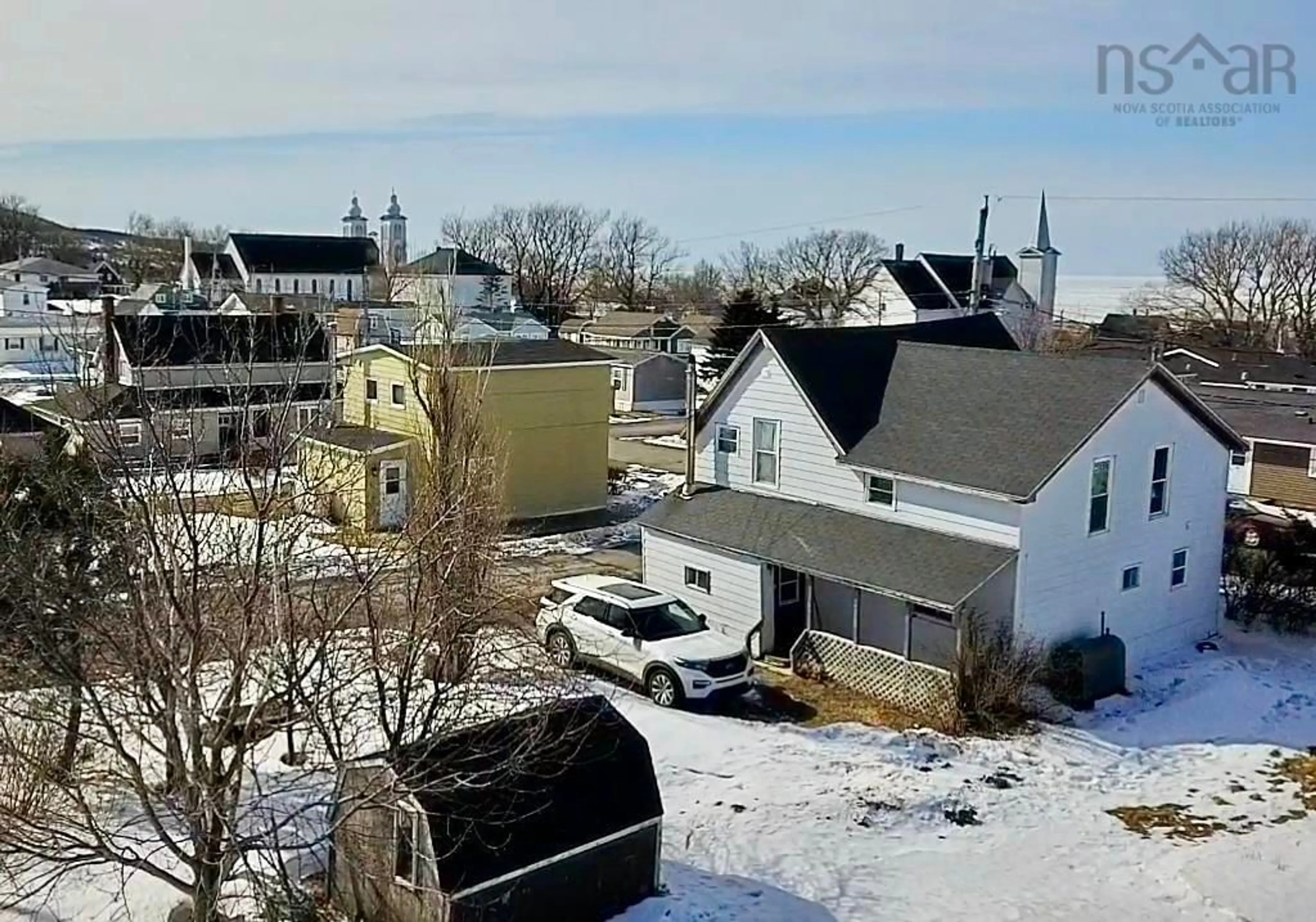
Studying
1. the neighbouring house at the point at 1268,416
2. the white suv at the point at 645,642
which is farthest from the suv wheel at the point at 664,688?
the neighbouring house at the point at 1268,416

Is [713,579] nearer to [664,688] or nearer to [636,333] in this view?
[664,688]

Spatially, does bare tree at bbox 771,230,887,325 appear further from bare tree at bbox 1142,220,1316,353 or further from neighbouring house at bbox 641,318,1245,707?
neighbouring house at bbox 641,318,1245,707

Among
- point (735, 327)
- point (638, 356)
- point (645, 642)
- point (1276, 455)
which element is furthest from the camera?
point (638, 356)

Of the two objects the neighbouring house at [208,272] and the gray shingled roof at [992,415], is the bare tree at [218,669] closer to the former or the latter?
the gray shingled roof at [992,415]

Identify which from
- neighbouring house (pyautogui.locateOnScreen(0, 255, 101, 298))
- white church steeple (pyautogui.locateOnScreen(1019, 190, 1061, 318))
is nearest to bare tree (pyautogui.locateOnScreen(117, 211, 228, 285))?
neighbouring house (pyautogui.locateOnScreen(0, 255, 101, 298))

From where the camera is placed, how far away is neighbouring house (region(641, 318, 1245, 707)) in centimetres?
1869

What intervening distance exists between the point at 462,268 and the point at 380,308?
22324 millimetres

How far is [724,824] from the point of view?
13875 millimetres

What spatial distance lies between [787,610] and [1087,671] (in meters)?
5.27

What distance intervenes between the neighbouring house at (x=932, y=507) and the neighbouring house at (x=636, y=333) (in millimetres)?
41000

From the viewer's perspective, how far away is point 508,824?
1073 centimetres

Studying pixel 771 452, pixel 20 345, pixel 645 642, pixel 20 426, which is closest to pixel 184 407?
pixel 645 642

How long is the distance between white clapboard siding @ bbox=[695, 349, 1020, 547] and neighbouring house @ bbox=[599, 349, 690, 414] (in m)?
32.9

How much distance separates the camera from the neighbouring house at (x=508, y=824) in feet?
33.9
